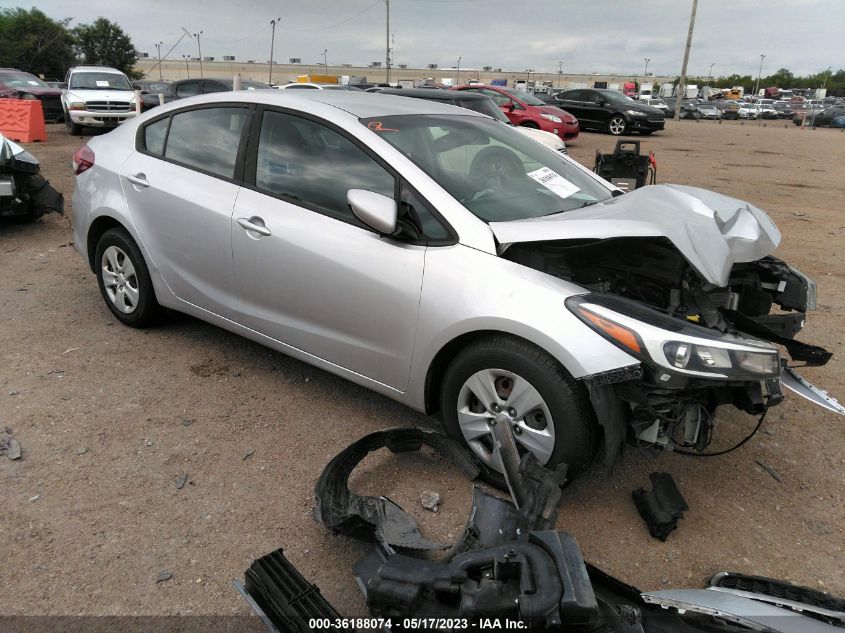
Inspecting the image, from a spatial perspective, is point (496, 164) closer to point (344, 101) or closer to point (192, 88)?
point (344, 101)

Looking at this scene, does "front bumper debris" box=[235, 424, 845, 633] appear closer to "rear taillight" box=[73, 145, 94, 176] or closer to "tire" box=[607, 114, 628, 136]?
"rear taillight" box=[73, 145, 94, 176]

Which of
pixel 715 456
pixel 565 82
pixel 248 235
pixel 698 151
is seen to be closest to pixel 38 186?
pixel 248 235

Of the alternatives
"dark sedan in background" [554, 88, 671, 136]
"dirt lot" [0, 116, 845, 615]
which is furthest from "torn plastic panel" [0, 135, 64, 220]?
"dark sedan in background" [554, 88, 671, 136]

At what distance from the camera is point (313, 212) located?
3309 mm

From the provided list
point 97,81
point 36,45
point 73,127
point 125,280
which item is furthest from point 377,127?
point 36,45

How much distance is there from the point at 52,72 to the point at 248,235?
64.7 m

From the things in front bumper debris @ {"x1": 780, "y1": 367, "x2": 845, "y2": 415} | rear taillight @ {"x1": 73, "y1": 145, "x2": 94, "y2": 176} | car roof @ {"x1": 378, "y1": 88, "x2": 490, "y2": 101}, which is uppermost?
car roof @ {"x1": 378, "y1": 88, "x2": 490, "y2": 101}

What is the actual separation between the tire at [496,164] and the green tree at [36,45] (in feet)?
198

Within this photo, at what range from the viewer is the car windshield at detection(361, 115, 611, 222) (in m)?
3.19

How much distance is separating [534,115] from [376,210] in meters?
15.2

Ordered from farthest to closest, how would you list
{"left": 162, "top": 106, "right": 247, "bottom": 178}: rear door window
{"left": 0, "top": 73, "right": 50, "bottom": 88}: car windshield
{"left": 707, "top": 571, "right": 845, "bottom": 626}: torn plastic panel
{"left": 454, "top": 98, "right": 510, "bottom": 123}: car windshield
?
{"left": 0, "top": 73, "right": 50, "bottom": 88}: car windshield < {"left": 454, "top": 98, "right": 510, "bottom": 123}: car windshield < {"left": 162, "top": 106, "right": 247, "bottom": 178}: rear door window < {"left": 707, "top": 571, "right": 845, "bottom": 626}: torn plastic panel

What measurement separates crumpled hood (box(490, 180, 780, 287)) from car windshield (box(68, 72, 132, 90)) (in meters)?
16.9

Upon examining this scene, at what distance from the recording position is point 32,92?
18.0 meters

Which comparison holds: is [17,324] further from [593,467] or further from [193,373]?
[593,467]
